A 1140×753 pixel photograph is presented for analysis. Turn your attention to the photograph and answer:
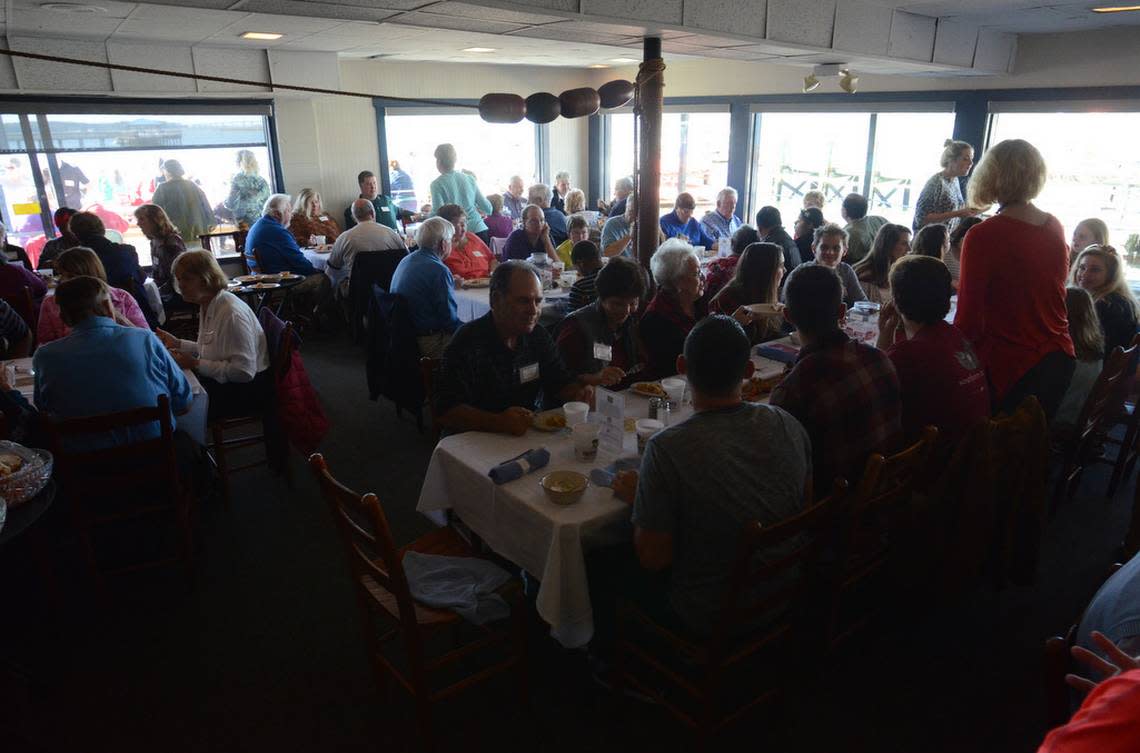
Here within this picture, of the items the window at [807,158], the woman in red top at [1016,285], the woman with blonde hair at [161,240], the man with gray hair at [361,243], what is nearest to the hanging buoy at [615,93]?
the woman in red top at [1016,285]

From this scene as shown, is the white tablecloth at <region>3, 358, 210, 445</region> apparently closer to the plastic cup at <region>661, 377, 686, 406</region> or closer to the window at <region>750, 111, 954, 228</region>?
the plastic cup at <region>661, 377, 686, 406</region>

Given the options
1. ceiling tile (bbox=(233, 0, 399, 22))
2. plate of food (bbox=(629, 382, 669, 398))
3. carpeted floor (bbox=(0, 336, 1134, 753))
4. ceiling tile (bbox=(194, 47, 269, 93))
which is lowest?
carpeted floor (bbox=(0, 336, 1134, 753))

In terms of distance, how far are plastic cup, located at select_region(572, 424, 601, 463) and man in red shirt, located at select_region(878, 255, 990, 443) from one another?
1018mm

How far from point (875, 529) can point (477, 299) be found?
132 inches

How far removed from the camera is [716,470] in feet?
5.77

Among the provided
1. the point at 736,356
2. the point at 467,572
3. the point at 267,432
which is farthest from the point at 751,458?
the point at 267,432

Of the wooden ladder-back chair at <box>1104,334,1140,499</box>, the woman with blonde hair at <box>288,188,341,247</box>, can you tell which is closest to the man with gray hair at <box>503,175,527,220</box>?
the woman with blonde hair at <box>288,188,341,247</box>

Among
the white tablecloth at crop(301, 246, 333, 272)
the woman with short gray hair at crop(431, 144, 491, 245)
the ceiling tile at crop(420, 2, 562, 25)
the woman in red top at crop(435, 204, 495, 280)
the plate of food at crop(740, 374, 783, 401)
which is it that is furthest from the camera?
the woman with short gray hair at crop(431, 144, 491, 245)

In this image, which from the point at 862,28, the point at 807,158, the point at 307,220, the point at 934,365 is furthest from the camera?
the point at 807,158

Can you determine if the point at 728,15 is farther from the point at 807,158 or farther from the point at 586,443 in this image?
the point at 807,158

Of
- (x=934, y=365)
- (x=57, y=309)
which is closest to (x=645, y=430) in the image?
(x=934, y=365)

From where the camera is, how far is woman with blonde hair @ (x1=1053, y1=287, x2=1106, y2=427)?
3289 mm

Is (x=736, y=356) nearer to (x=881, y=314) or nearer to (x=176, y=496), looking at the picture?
(x=881, y=314)

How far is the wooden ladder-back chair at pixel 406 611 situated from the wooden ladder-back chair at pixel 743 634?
36cm
